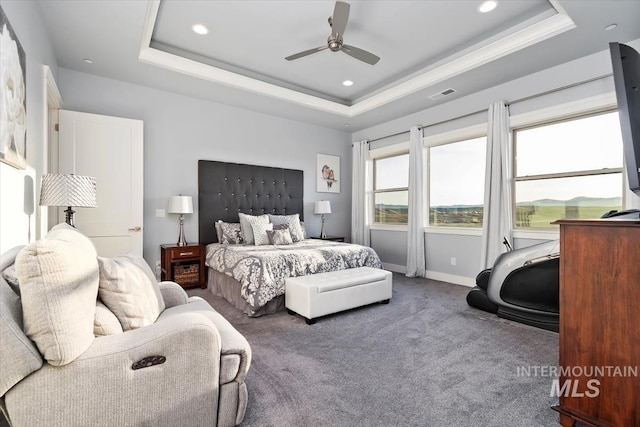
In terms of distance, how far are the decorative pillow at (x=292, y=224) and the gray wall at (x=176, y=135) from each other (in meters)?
1.02

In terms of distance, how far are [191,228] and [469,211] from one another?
409 cm

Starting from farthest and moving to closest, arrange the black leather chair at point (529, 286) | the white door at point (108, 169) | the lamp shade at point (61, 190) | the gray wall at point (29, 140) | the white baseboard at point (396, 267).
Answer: the white baseboard at point (396, 267) → the white door at point (108, 169) → the black leather chair at point (529, 286) → the lamp shade at point (61, 190) → the gray wall at point (29, 140)

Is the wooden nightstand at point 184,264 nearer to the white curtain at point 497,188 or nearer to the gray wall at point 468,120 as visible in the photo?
the gray wall at point 468,120

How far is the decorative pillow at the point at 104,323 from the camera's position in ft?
4.27

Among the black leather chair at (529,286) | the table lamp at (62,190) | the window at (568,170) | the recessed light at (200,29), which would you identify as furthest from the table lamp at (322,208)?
the table lamp at (62,190)

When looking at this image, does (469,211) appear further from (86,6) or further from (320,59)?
(86,6)

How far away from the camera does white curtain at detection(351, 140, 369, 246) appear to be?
5.93m

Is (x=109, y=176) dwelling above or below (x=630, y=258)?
above

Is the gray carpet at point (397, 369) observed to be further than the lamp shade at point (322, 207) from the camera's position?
No

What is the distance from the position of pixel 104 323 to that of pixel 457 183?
15.3 ft

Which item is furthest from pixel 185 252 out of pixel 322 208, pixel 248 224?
pixel 322 208

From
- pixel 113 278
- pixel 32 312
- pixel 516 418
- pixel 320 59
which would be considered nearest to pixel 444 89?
pixel 320 59

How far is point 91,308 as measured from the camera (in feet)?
4.01
